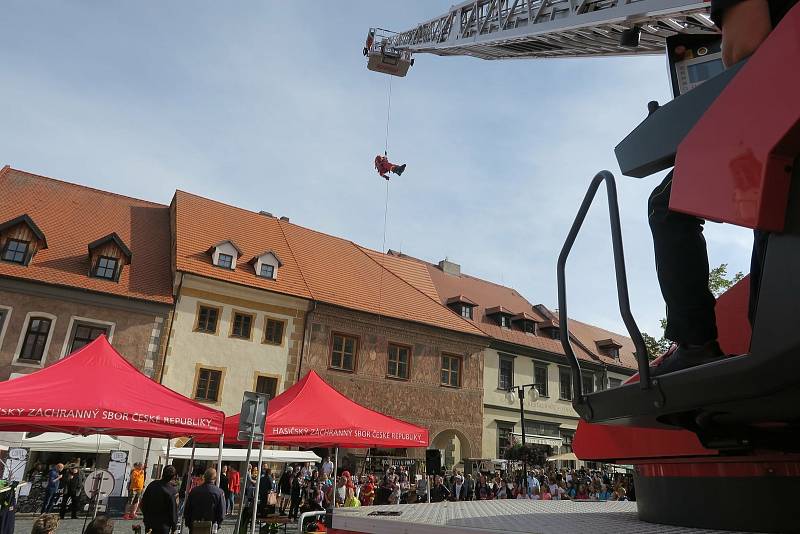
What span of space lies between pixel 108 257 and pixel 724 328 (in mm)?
25480

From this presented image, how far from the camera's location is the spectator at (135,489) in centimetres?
1761

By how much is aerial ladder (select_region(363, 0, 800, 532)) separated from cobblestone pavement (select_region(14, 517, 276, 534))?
14.1 metres

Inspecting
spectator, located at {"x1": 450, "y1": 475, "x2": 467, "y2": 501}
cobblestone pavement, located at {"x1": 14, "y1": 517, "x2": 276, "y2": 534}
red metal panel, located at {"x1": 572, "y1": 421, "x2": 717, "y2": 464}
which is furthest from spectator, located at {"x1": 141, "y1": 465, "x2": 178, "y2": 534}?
spectator, located at {"x1": 450, "y1": 475, "x2": 467, "y2": 501}

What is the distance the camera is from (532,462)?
31.4 metres

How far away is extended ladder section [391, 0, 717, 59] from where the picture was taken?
18.8 ft

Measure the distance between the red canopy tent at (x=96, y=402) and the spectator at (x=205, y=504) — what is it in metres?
0.96

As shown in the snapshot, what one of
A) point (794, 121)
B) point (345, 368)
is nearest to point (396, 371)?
point (345, 368)

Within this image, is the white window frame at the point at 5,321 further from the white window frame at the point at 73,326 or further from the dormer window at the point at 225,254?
the dormer window at the point at 225,254

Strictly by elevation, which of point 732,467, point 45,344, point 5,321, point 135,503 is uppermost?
point 5,321

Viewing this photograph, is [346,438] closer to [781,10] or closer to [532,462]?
[781,10]

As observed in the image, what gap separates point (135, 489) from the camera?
1809 centimetres

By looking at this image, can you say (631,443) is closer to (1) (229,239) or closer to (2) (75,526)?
(2) (75,526)

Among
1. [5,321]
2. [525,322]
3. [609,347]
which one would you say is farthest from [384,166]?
[609,347]

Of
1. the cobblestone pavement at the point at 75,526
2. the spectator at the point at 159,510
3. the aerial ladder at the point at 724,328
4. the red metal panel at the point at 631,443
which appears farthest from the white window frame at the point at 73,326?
the aerial ladder at the point at 724,328
